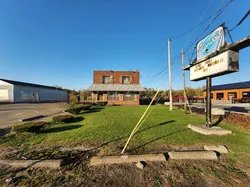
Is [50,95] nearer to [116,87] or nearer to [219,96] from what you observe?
[116,87]

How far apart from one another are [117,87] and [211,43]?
19.8 metres

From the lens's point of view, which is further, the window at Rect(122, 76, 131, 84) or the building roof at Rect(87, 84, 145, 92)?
the window at Rect(122, 76, 131, 84)

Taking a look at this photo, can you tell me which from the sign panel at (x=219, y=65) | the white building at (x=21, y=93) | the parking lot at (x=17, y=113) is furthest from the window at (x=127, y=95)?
the white building at (x=21, y=93)

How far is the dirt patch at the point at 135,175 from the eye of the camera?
272 cm

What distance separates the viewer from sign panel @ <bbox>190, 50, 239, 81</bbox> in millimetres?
5238

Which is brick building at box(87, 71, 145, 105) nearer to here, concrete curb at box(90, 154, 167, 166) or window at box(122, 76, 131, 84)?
window at box(122, 76, 131, 84)

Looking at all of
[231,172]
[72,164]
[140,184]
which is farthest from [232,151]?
[72,164]

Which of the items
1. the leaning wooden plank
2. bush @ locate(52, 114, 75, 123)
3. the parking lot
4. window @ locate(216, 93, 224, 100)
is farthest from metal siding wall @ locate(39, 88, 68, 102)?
window @ locate(216, 93, 224, 100)

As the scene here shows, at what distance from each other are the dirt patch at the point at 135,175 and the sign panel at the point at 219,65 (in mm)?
3803

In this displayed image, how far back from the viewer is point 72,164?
133 inches

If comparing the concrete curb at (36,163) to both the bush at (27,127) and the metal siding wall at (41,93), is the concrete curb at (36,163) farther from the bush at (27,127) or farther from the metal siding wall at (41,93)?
the metal siding wall at (41,93)

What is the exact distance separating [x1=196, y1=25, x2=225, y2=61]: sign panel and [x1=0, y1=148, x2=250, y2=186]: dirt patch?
4953mm

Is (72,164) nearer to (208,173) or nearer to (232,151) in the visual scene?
(208,173)

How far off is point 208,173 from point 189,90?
2608 inches
